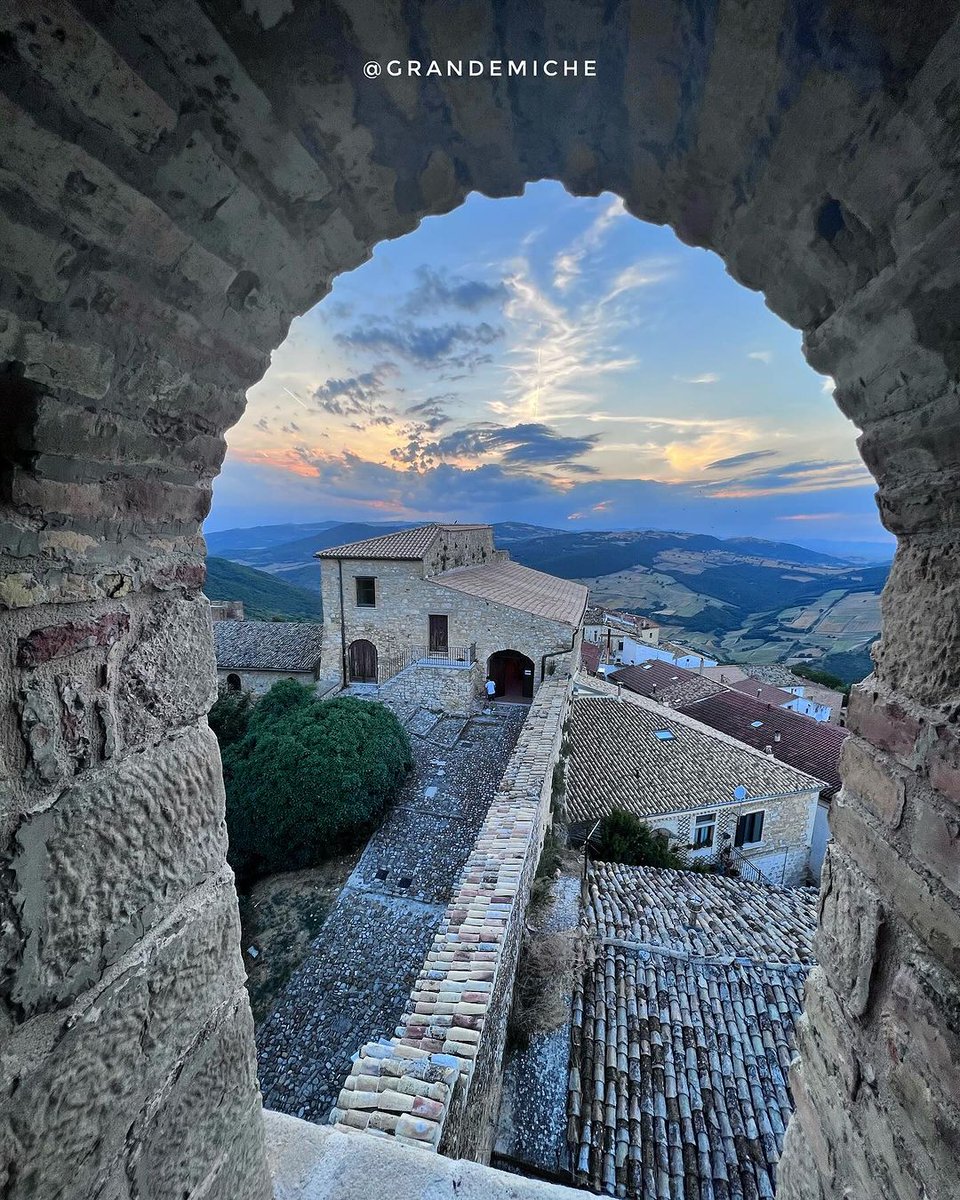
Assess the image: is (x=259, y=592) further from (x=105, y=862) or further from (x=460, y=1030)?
(x=105, y=862)

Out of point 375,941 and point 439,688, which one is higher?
point 439,688

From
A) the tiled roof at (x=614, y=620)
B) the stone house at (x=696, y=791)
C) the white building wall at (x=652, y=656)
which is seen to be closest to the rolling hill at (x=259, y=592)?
the tiled roof at (x=614, y=620)

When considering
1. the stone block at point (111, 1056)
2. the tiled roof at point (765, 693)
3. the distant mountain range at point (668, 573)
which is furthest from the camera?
the distant mountain range at point (668, 573)

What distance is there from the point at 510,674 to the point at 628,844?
7.62 m

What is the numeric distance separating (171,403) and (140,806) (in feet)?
2.81

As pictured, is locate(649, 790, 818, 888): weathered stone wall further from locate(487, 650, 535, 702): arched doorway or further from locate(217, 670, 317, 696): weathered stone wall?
locate(217, 670, 317, 696): weathered stone wall

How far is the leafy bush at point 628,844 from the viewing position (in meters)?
8.80

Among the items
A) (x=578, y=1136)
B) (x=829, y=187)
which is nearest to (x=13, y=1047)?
(x=829, y=187)

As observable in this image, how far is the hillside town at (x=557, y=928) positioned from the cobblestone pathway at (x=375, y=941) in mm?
26

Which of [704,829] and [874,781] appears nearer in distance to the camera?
[874,781]

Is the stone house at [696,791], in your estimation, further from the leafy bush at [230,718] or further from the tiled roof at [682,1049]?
the leafy bush at [230,718]

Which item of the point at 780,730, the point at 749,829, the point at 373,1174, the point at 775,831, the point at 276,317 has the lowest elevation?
the point at 775,831

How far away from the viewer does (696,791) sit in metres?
10.6

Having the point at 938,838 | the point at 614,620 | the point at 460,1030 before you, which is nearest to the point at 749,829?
the point at 460,1030
